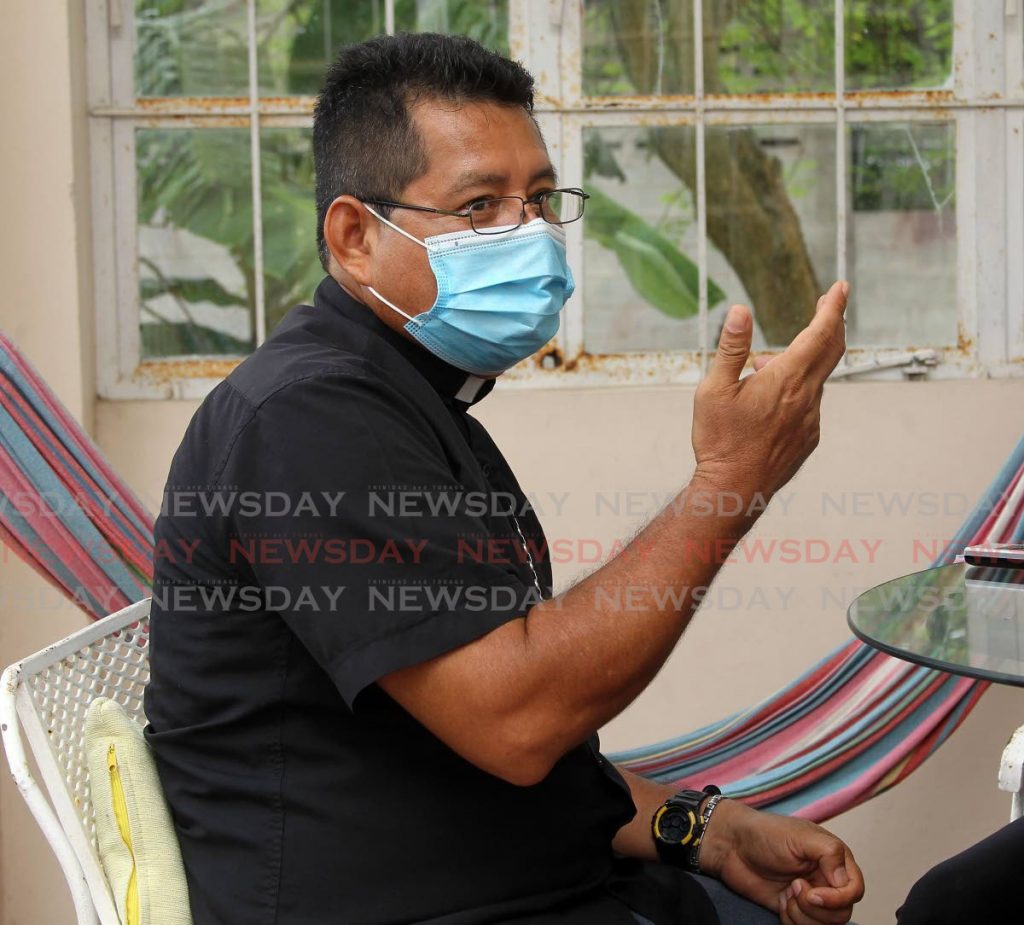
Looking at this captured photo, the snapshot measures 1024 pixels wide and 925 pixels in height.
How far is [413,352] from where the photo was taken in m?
1.30

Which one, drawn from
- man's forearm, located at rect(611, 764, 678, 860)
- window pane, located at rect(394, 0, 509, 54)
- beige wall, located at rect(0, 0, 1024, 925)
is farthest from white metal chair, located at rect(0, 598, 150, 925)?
window pane, located at rect(394, 0, 509, 54)

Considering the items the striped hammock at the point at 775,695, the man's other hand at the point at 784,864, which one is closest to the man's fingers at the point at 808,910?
the man's other hand at the point at 784,864

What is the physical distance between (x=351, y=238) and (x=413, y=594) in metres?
0.49

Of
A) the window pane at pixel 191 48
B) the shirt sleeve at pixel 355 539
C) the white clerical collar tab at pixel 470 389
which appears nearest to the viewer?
the shirt sleeve at pixel 355 539

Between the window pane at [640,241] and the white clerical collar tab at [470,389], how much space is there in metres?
1.08

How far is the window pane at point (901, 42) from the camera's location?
2379 mm

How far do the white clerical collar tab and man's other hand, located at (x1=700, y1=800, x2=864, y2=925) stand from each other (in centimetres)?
55

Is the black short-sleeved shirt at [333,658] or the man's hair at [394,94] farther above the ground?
the man's hair at [394,94]

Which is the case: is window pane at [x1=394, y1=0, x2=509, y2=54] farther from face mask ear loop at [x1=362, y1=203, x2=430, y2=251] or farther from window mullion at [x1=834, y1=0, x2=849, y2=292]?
face mask ear loop at [x1=362, y1=203, x2=430, y2=251]

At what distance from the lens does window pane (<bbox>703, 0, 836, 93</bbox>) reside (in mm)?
2377

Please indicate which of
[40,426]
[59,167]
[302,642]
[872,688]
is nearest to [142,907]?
[302,642]

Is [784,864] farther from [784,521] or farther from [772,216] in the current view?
[772,216]

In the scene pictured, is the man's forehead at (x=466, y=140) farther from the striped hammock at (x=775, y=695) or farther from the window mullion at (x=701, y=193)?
the window mullion at (x=701, y=193)

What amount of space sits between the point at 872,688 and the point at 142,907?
1.26 meters
